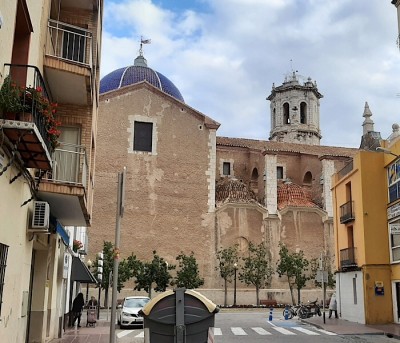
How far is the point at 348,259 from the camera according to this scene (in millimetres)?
26906

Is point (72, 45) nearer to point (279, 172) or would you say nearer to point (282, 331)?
point (282, 331)

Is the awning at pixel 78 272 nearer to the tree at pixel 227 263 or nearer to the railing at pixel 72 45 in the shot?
the railing at pixel 72 45

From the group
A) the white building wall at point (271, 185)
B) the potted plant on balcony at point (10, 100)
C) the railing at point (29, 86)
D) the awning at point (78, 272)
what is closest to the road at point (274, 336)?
the awning at point (78, 272)

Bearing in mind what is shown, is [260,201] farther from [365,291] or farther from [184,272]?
[365,291]

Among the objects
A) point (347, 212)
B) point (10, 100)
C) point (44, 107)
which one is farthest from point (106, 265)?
point (10, 100)

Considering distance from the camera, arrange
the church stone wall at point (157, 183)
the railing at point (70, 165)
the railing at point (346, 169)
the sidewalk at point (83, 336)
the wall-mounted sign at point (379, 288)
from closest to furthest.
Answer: the railing at point (70, 165)
the sidewalk at point (83, 336)
the wall-mounted sign at point (379, 288)
the railing at point (346, 169)
the church stone wall at point (157, 183)

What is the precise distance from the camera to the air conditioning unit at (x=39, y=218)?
1027cm

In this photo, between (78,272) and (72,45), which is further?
(78,272)

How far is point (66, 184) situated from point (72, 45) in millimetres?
3954

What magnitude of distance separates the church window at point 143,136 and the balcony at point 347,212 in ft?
65.4

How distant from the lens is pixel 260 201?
48094 mm

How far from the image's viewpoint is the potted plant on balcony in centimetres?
714

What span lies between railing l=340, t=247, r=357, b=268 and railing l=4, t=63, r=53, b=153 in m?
20.4

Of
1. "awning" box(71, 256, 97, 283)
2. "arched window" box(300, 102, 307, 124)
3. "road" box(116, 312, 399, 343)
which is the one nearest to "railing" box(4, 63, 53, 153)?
"road" box(116, 312, 399, 343)
